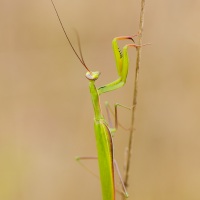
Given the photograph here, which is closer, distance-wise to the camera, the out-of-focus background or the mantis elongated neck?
the mantis elongated neck

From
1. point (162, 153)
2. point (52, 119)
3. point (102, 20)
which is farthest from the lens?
point (52, 119)

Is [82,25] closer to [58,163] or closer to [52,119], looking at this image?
[52,119]

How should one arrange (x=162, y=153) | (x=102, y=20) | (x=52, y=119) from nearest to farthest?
(x=162, y=153) → (x=102, y=20) → (x=52, y=119)

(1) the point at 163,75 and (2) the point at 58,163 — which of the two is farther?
(2) the point at 58,163

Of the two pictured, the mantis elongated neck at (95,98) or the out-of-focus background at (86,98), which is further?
the out-of-focus background at (86,98)

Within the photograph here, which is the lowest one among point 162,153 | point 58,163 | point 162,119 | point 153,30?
→ point 58,163

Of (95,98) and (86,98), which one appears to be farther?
(86,98)

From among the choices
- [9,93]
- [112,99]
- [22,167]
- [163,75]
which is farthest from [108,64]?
[22,167]

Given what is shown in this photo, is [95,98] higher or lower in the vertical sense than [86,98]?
higher
